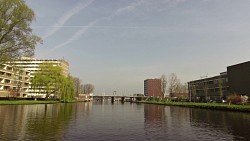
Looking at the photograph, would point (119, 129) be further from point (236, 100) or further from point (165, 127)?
point (236, 100)

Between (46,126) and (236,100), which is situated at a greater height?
(236,100)

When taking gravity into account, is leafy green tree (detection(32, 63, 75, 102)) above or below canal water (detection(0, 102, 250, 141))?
above

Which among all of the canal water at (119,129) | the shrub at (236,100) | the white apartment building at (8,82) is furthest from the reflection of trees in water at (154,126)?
the white apartment building at (8,82)

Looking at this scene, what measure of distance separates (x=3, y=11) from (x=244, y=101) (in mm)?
73188

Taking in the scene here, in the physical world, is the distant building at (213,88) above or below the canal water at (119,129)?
above

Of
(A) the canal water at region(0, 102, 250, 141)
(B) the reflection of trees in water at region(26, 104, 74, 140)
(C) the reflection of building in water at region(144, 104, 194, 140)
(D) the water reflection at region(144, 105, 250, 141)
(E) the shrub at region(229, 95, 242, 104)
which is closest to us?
(B) the reflection of trees in water at region(26, 104, 74, 140)

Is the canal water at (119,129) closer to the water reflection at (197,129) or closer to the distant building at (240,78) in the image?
the water reflection at (197,129)

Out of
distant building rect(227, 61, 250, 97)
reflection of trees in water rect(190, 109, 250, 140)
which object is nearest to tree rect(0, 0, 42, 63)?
reflection of trees in water rect(190, 109, 250, 140)

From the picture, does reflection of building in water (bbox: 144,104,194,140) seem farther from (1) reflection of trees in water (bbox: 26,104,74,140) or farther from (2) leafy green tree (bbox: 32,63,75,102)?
(2) leafy green tree (bbox: 32,63,75,102)

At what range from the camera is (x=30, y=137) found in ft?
62.8

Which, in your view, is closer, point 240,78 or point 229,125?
point 229,125

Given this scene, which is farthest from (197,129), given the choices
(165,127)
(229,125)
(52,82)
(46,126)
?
(52,82)

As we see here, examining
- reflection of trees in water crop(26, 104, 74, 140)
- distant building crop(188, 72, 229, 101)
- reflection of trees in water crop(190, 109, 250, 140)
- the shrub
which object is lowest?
reflection of trees in water crop(190, 109, 250, 140)

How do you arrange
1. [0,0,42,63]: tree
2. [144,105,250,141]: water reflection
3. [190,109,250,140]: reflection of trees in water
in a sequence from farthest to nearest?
1. [0,0,42,63]: tree
2. [190,109,250,140]: reflection of trees in water
3. [144,105,250,141]: water reflection
